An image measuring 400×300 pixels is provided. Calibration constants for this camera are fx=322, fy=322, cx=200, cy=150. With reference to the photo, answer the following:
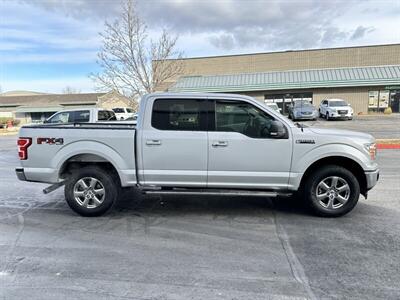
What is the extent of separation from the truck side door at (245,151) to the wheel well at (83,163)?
5.52 feet

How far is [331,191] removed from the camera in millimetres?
5086

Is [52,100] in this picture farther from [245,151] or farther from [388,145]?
[245,151]

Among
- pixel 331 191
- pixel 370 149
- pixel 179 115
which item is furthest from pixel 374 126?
pixel 179 115

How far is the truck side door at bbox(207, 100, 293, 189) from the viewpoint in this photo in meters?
4.95

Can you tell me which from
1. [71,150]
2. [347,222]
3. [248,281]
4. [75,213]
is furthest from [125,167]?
[347,222]

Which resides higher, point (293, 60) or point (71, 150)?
point (293, 60)

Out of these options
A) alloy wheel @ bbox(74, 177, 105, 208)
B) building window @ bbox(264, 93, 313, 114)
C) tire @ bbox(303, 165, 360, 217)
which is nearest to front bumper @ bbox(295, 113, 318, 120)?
building window @ bbox(264, 93, 313, 114)

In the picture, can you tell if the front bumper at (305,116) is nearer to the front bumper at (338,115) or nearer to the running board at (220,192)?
the front bumper at (338,115)

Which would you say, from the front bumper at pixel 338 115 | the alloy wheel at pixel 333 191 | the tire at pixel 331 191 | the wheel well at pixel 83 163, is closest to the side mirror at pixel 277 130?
the tire at pixel 331 191

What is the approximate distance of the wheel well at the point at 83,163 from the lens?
5.21 m

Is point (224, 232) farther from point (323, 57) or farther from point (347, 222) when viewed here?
point (323, 57)

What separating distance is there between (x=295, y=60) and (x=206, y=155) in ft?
133

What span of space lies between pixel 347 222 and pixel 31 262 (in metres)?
4.43

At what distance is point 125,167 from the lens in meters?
5.12
